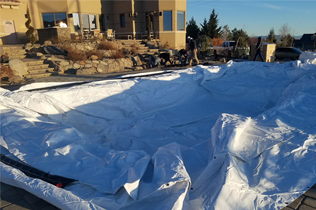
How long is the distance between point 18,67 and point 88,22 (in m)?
9.74

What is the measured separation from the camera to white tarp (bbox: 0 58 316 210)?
6.50 feet

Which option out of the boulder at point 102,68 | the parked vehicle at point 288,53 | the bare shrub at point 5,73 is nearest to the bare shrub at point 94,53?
the boulder at point 102,68

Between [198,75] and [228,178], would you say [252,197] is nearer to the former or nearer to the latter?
[228,178]

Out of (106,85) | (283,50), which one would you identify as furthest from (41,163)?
(283,50)

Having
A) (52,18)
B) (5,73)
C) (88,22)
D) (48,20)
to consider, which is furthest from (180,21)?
(5,73)

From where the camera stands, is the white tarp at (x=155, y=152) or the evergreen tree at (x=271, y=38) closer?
the white tarp at (x=155, y=152)

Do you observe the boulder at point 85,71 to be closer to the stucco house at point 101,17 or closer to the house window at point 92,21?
the stucco house at point 101,17

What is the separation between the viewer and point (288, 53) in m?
14.4

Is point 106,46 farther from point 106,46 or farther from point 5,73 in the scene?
point 5,73

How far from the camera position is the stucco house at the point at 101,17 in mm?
14730

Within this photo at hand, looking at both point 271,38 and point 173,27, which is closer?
point 173,27

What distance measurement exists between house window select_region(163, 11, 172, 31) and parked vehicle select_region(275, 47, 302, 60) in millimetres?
7872

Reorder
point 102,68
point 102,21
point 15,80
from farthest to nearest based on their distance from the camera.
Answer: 1. point 102,21
2. point 102,68
3. point 15,80

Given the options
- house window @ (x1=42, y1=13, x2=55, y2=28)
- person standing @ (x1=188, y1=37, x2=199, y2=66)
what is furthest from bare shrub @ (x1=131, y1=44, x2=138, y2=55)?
house window @ (x1=42, y1=13, x2=55, y2=28)
